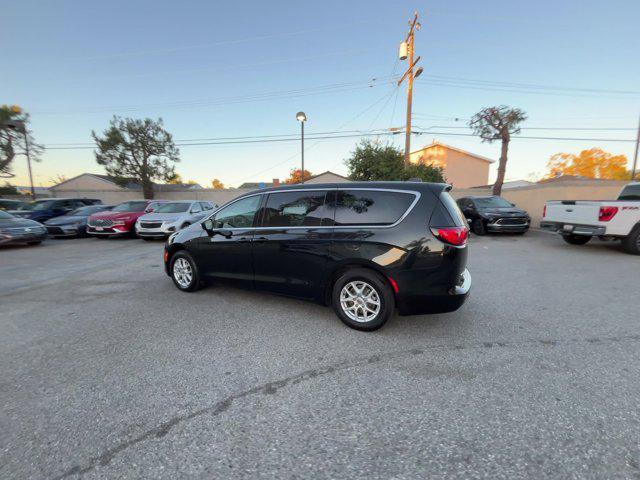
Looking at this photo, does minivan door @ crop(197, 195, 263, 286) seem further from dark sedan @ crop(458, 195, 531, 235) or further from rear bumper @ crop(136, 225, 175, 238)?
dark sedan @ crop(458, 195, 531, 235)

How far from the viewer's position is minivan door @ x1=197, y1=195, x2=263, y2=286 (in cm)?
422

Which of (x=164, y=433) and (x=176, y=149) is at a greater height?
(x=176, y=149)

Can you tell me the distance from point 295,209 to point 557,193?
16366mm

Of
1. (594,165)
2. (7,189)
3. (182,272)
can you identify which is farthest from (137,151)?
(594,165)

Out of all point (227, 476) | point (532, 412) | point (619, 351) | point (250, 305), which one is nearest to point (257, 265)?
point (250, 305)

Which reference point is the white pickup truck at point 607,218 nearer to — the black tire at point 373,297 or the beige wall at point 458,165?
the black tire at point 373,297

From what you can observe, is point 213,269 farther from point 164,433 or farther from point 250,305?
point 164,433

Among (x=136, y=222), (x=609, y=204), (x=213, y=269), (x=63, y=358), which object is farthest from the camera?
(x=136, y=222)

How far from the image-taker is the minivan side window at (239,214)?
4250 millimetres

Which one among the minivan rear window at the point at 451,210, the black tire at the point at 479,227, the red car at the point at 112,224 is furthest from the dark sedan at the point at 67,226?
the black tire at the point at 479,227

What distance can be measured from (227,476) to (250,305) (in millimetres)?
2743

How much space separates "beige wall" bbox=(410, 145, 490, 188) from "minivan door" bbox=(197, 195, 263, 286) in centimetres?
3747

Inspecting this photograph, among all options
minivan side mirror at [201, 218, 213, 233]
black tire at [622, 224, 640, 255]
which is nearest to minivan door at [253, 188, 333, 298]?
minivan side mirror at [201, 218, 213, 233]

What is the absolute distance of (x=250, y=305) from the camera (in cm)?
435
